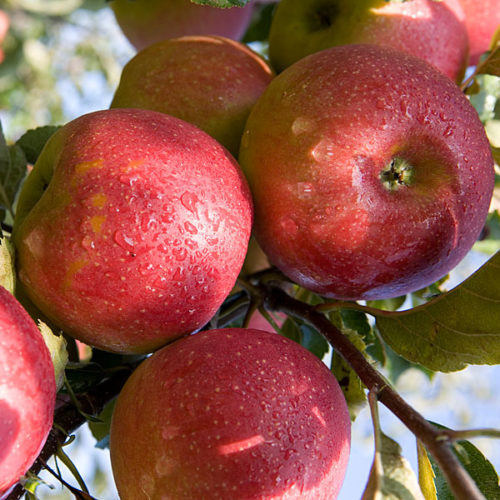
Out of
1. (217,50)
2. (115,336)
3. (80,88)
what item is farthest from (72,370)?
(80,88)

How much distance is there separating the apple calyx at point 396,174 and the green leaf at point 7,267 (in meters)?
0.40

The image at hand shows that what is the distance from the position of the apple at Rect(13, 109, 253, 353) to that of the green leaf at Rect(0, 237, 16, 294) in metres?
0.01

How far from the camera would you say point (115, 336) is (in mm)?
666

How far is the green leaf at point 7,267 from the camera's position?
63 centimetres

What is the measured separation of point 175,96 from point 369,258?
1.10ft

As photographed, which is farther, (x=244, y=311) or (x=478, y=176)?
(x=244, y=311)

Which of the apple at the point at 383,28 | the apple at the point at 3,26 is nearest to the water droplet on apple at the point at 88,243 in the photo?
the apple at the point at 383,28

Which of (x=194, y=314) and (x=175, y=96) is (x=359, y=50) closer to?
(x=175, y=96)

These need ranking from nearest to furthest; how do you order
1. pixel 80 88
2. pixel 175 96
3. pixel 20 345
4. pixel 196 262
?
pixel 20 345 → pixel 196 262 → pixel 175 96 → pixel 80 88

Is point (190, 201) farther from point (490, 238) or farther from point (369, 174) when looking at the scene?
point (490, 238)

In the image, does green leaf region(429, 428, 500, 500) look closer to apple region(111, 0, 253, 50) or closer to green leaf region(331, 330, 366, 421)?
green leaf region(331, 330, 366, 421)

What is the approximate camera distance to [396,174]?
2.30 ft

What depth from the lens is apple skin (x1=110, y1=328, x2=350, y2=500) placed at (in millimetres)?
583

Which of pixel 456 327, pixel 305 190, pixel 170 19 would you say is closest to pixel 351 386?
pixel 456 327
